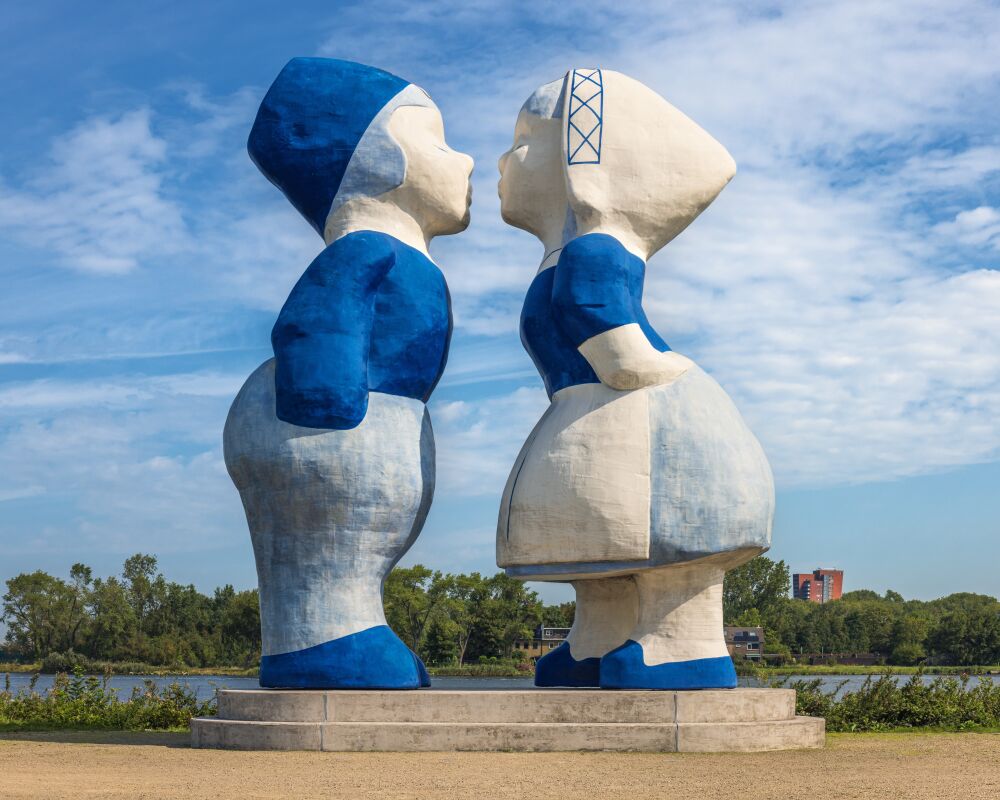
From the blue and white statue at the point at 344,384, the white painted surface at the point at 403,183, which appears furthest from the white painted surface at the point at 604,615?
the white painted surface at the point at 403,183

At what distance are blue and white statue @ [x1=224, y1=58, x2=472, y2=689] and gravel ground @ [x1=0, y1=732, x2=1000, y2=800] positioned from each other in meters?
1.01

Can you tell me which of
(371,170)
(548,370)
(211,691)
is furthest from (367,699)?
(211,691)

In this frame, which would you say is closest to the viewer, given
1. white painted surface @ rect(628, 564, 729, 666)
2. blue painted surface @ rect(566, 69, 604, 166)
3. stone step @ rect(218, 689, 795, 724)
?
stone step @ rect(218, 689, 795, 724)

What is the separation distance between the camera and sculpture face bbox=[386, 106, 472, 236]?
9.27 metres

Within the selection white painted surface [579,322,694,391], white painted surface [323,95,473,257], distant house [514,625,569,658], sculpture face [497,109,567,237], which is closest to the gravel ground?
white painted surface [579,322,694,391]

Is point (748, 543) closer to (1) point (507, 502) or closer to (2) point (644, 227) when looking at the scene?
(1) point (507, 502)

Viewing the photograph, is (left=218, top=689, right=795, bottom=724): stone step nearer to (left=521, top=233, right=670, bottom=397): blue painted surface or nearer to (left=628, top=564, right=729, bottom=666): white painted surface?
(left=628, top=564, right=729, bottom=666): white painted surface

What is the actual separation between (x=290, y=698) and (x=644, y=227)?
4205 mm

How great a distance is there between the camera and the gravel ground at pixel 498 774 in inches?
247

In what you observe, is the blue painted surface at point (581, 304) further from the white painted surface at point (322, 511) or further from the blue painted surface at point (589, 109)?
the white painted surface at point (322, 511)

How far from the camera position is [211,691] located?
12492 mm

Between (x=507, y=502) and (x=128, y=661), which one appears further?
(x=128, y=661)

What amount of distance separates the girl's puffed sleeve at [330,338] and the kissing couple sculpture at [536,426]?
14 millimetres

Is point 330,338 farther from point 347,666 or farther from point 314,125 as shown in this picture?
point 347,666
